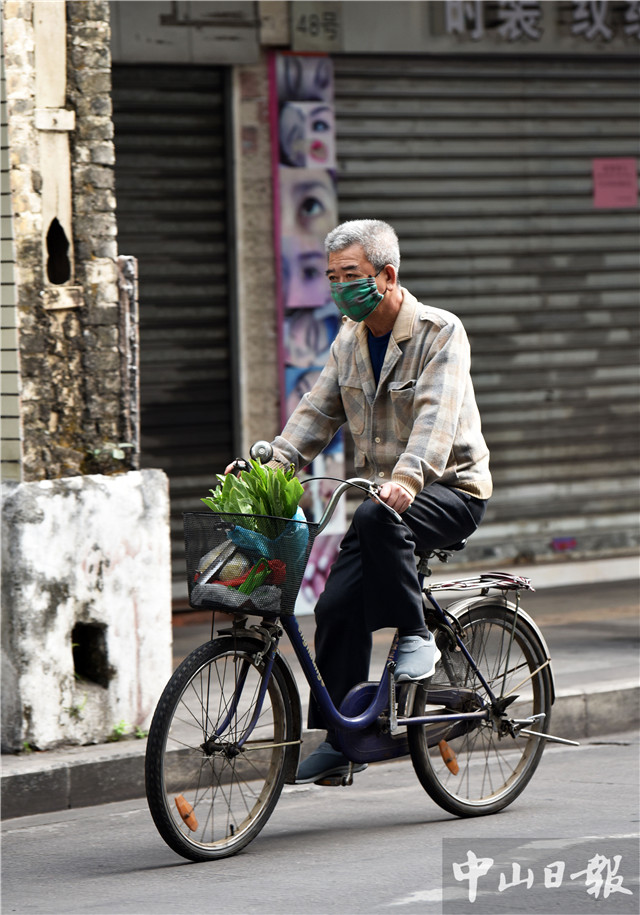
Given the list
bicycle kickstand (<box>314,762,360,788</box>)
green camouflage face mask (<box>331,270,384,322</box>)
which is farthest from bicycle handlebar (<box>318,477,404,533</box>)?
bicycle kickstand (<box>314,762,360,788</box>)

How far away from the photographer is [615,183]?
11484mm

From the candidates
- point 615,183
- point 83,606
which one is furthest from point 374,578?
point 615,183

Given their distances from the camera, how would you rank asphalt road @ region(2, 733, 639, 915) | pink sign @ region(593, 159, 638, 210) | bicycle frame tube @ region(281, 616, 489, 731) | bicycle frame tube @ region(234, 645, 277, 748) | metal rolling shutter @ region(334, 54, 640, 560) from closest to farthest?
asphalt road @ region(2, 733, 639, 915), bicycle frame tube @ region(234, 645, 277, 748), bicycle frame tube @ region(281, 616, 489, 731), metal rolling shutter @ region(334, 54, 640, 560), pink sign @ region(593, 159, 638, 210)

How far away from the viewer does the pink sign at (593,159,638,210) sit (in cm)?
1142

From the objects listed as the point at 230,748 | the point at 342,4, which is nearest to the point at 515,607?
the point at 230,748

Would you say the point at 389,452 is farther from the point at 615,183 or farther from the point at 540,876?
the point at 615,183

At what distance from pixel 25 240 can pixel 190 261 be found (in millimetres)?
3460

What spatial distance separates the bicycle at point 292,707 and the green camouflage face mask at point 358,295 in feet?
1.76

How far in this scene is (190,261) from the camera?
A: 10.1 metres

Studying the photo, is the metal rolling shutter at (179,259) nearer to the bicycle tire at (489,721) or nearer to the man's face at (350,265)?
the bicycle tire at (489,721)

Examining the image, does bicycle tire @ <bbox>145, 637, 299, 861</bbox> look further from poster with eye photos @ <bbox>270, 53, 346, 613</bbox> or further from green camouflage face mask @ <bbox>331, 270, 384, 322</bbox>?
poster with eye photos @ <bbox>270, 53, 346, 613</bbox>

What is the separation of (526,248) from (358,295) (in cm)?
626

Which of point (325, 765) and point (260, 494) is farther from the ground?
point (260, 494)

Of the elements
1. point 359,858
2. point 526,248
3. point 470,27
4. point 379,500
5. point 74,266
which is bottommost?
point 359,858
